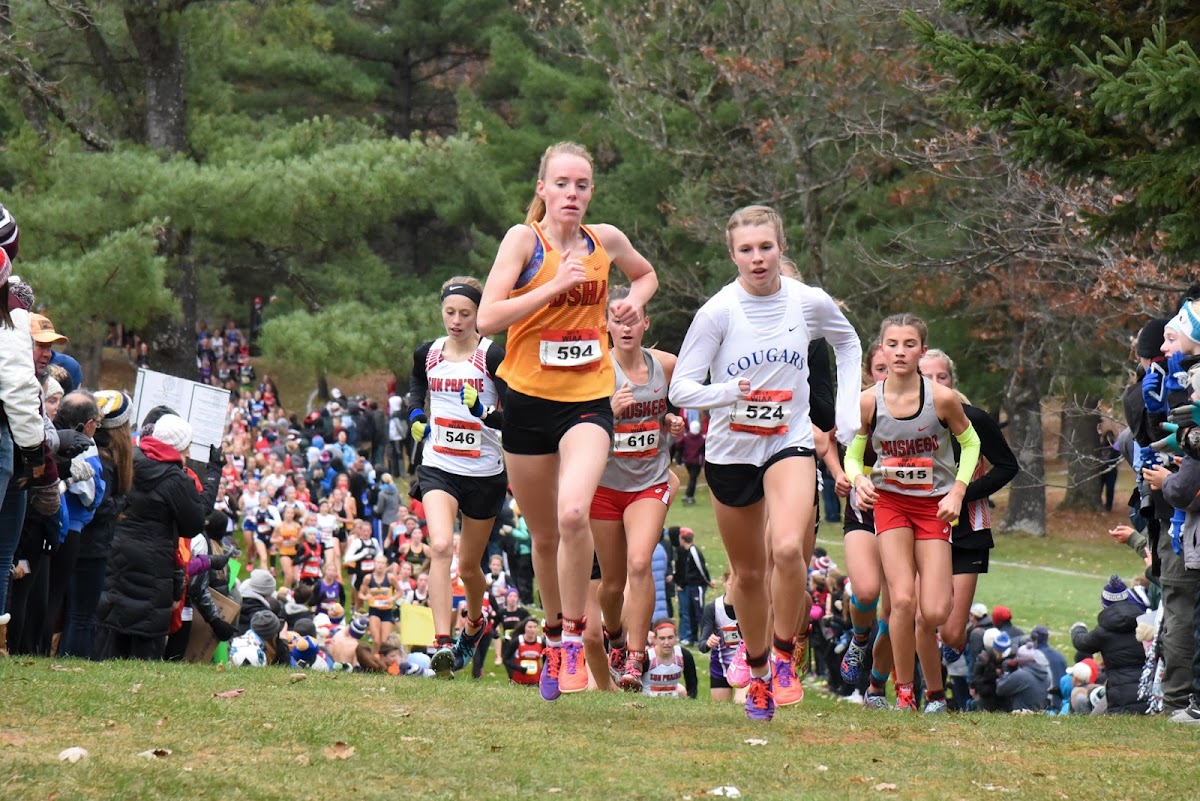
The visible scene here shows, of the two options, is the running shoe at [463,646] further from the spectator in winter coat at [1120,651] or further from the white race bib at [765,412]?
the spectator in winter coat at [1120,651]

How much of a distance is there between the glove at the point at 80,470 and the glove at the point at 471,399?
234cm

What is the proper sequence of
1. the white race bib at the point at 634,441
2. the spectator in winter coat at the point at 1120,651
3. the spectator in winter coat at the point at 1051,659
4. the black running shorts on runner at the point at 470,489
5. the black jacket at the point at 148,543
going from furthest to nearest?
the spectator in winter coat at the point at 1051,659, the spectator in winter coat at the point at 1120,651, the black running shorts on runner at the point at 470,489, the black jacket at the point at 148,543, the white race bib at the point at 634,441

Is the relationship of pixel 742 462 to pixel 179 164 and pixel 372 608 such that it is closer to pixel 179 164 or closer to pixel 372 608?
pixel 372 608

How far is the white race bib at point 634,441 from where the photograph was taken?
970 cm

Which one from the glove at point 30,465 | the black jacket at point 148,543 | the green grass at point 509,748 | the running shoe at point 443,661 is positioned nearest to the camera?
the green grass at point 509,748

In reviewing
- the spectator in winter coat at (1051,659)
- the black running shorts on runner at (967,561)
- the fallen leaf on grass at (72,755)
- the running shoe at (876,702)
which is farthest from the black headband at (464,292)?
the spectator in winter coat at (1051,659)

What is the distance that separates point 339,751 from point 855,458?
400 cm

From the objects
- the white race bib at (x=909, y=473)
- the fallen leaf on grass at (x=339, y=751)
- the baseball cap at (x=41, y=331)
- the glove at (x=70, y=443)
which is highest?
the baseball cap at (x=41, y=331)

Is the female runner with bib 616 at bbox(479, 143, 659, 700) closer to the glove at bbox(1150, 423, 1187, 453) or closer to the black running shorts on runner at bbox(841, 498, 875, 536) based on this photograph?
the black running shorts on runner at bbox(841, 498, 875, 536)

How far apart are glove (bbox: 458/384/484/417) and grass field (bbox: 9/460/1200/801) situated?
1918 millimetres

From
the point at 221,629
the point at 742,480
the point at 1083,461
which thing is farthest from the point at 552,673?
the point at 1083,461

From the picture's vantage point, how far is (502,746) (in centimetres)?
667

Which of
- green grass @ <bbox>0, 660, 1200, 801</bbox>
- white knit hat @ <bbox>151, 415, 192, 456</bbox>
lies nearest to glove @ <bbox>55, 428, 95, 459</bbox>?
white knit hat @ <bbox>151, 415, 192, 456</bbox>

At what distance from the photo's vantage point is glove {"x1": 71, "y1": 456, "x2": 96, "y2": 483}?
992cm
